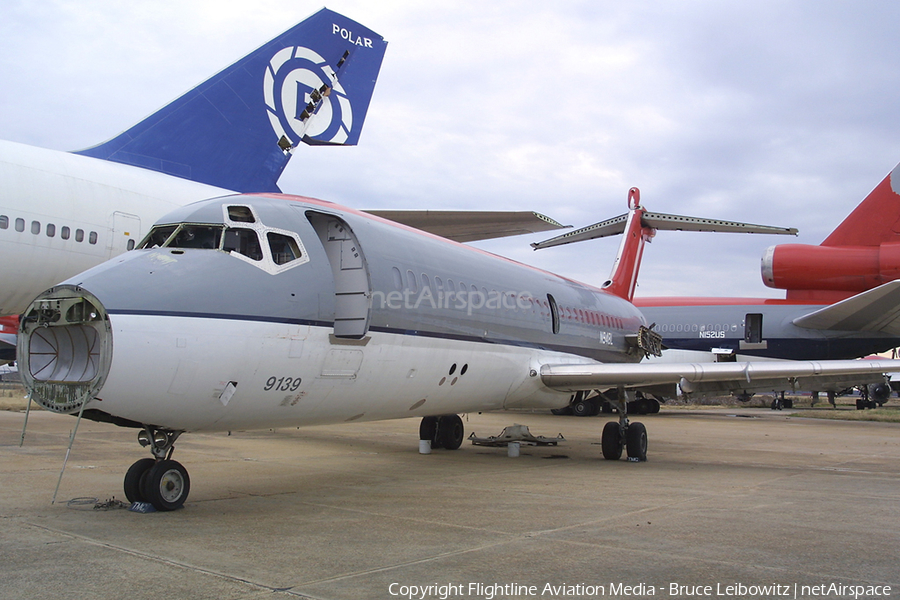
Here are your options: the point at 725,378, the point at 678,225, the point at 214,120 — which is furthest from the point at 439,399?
the point at 678,225

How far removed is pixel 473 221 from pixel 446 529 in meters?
10.1

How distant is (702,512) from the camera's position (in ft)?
23.0

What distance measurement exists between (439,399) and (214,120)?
8.34 m

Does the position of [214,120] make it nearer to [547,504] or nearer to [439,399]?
[439,399]

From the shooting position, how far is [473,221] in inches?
607

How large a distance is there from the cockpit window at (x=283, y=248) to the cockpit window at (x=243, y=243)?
5.8 inches

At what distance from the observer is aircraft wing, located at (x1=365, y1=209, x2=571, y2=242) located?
14859 mm

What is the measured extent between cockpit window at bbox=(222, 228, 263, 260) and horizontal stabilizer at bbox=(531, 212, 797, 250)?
49.2 feet

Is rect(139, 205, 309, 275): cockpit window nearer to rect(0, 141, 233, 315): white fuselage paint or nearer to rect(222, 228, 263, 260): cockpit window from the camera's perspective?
rect(222, 228, 263, 260): cockpit window

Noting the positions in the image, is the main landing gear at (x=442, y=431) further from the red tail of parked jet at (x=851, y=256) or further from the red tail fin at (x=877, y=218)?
the red tail fin at (x=877, y=218)

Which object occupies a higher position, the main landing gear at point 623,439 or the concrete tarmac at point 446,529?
the main landing gear at point 623,439

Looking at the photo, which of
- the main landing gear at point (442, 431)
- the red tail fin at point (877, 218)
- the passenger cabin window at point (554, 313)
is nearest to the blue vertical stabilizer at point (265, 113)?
the main landing gear at point (442, 431)

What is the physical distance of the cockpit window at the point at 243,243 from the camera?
265 inches

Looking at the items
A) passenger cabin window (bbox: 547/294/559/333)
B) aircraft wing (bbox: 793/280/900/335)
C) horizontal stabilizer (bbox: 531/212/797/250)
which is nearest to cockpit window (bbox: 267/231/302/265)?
passenger cabin window (bbox: 547/294/559/333)
